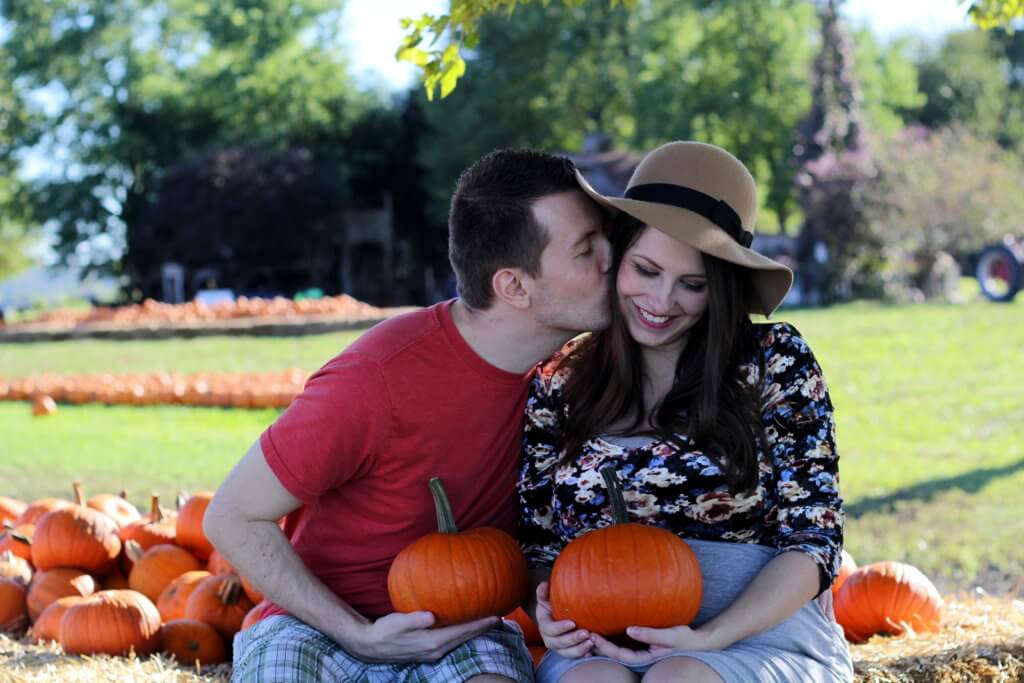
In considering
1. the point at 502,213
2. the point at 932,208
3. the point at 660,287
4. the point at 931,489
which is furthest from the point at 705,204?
the point at 932,208

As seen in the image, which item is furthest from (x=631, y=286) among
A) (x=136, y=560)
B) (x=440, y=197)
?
(x=440, y=197)

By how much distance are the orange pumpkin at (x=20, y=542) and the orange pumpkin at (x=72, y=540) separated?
172 mm

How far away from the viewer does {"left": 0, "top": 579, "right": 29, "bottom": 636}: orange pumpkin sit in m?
4.55

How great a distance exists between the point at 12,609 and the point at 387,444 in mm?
2366

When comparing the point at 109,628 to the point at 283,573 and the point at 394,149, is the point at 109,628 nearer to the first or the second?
the point at 283,573

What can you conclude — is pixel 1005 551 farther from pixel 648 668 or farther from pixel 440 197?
pixel 440 197

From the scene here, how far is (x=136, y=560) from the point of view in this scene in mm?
4715

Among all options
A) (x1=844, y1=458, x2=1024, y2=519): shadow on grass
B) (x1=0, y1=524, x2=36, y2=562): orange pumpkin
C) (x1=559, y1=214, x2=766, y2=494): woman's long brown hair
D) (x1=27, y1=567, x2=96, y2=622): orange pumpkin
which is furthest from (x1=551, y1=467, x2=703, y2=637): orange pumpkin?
(x1=844, y1=458, x2=1024, y2=519): shadow on grass

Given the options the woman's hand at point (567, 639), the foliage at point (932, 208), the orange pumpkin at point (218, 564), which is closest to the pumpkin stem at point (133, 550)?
the orange pumpkin at point (218, 564)

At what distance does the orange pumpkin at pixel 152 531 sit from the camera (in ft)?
15.9

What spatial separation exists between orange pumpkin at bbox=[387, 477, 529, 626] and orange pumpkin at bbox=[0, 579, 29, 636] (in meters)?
2.23

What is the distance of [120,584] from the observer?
481cm

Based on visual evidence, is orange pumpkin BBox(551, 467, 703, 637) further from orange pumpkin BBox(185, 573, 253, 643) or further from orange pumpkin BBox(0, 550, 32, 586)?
orange pumpkin BBox(0, 550, 32, 586)

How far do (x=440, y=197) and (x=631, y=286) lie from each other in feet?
127
